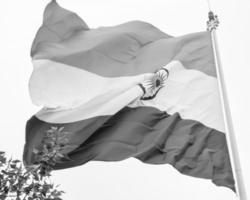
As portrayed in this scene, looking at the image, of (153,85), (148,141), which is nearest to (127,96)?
(153,85)

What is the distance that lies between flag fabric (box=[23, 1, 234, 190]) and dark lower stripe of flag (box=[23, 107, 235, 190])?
18 millimetres

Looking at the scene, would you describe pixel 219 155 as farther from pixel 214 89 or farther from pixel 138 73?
pixel 138 73

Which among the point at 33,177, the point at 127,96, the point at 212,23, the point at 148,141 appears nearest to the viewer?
the point at 33,177

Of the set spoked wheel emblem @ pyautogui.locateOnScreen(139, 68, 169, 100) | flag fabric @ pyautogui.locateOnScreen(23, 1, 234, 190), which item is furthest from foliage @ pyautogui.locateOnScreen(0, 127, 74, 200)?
spoked wheel emblem @ pyautogui.locateOnScreen(139, 68, 169, 100)

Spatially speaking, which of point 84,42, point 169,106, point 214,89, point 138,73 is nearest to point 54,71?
point 84,42

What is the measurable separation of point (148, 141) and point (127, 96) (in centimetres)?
123

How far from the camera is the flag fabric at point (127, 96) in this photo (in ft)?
28.7

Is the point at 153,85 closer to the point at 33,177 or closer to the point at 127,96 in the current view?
the point at 127,96

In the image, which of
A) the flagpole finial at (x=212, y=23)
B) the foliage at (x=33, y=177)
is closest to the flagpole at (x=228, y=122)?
the flagpole finial at (x=212, y=23)

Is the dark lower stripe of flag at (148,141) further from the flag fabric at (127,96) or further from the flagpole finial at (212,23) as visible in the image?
the flagpole finial at (212,23)

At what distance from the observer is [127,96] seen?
9.94 m

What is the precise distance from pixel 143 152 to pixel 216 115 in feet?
4.97

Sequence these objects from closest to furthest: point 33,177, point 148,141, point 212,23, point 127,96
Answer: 1. point 33,177
2. point 148,141
3. point 127,96
4. point 212,23

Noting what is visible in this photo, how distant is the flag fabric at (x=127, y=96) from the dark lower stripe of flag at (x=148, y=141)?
0.02 meters
